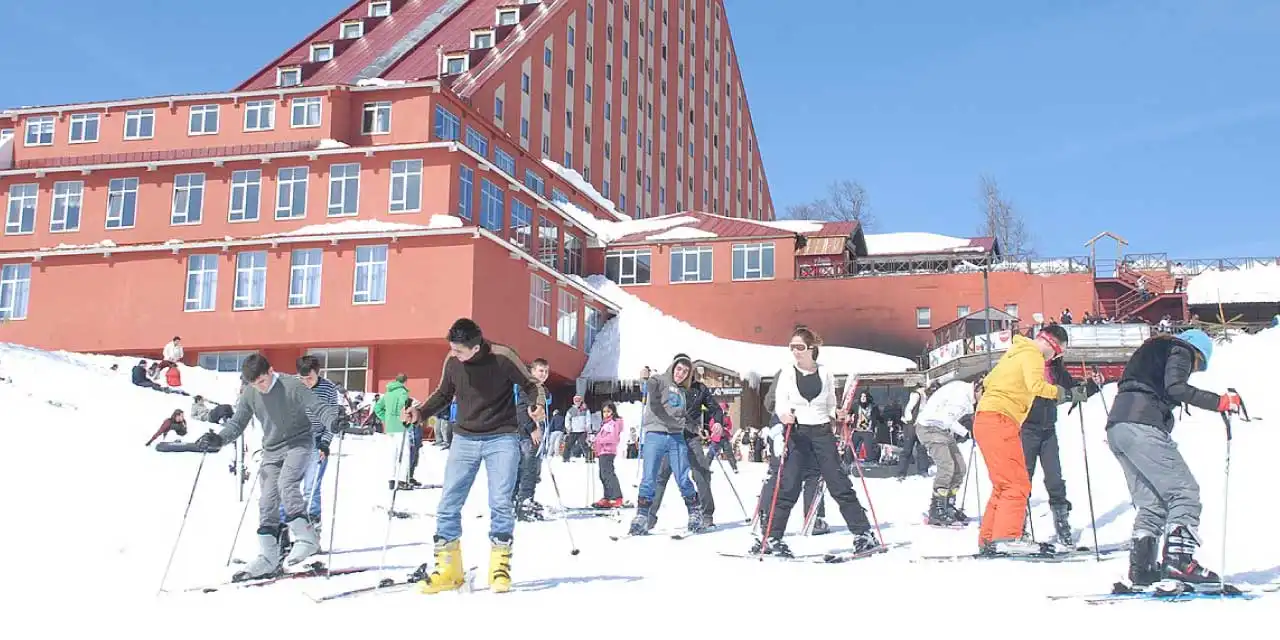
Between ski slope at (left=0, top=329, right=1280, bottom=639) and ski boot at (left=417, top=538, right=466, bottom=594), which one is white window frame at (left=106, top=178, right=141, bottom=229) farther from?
ski boot at (left=417, top=538, right=466, bottom=594)

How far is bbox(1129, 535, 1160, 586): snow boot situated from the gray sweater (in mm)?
5711

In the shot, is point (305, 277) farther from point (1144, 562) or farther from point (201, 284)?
point (1144, 562)

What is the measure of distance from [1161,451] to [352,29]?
53.1 m

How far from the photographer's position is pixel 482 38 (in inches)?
1950

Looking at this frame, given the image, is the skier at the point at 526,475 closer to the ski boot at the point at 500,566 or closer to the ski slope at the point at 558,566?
the ski slope at the point at 558,566

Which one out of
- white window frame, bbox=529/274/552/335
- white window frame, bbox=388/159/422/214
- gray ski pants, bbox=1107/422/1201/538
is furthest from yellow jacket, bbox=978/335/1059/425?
white window frame, bbox=529/274/552/335

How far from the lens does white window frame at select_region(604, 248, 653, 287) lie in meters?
47.3

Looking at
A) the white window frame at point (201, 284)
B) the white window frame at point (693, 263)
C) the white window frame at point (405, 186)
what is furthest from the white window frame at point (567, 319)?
the white window frame at point (201, 284)

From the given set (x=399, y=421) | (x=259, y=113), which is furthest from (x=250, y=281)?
(x=399, y=421)

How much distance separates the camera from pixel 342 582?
8.06 meters

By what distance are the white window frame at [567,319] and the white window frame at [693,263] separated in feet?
21.0

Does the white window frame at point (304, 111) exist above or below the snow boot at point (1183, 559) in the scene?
above

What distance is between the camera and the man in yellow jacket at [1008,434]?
8500mm

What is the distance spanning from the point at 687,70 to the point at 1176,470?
62888 mm
